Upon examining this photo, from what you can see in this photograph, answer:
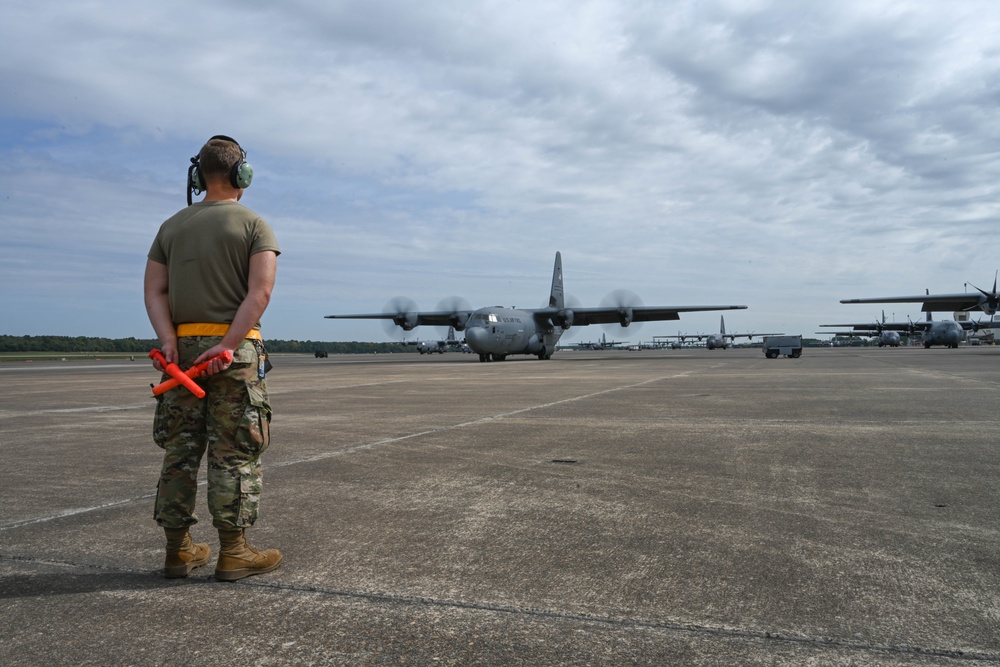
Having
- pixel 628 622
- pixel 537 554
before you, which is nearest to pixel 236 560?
pixel 537 554

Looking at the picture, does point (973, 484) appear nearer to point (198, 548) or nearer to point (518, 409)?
point (198, 548)

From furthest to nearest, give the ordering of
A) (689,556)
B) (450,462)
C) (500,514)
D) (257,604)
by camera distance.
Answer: (450,462) < (500,514) < (689,556) < (257,604)

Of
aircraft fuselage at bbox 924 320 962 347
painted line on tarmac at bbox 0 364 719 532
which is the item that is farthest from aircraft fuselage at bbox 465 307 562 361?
aircraft fuselage at bbox 924 320 962 347

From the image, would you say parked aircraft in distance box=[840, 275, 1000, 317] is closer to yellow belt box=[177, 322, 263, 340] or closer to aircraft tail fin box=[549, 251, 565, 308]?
aircraft tail fin box=[549, 251, 565, 308]

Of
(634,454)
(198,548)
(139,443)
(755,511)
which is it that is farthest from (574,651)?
(139,443)

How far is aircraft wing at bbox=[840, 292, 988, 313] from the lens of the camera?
45219 millimetres

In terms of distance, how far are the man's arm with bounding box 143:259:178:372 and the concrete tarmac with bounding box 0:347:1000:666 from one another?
1.08 metres

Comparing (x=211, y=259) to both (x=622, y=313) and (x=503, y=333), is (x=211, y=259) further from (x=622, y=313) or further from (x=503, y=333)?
(x=622, y=313)

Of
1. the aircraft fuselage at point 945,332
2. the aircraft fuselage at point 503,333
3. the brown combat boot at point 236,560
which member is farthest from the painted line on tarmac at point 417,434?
the aircraft fuselage at point 945,332

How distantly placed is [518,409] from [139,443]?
5.40 metres

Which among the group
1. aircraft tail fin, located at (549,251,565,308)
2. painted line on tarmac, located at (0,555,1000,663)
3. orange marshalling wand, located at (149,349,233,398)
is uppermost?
aircraft tail fin, located at (549,251,565,308)

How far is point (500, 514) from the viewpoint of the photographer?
427 cm

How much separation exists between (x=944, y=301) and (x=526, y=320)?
95.8 feet

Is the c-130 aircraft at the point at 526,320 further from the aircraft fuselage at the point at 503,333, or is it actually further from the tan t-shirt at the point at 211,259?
the tan t-shirt at the point at 211,259
